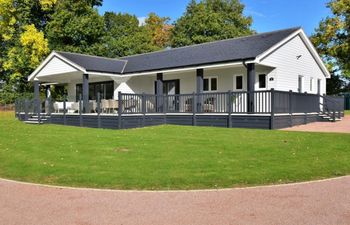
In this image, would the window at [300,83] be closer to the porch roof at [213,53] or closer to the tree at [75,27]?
the porch roof at [213,53]

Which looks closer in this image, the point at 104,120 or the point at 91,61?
the point at 104,120

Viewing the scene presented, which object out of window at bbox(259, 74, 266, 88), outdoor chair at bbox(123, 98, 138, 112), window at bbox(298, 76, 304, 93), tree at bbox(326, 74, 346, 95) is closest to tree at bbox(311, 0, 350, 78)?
tree at bbox(326, 74, 346, 95)

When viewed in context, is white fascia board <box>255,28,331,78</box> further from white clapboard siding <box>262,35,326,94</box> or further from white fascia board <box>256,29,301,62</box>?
white clapboard siding <box>262,35,326,94</box>

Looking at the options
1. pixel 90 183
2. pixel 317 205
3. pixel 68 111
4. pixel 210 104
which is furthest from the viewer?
pixel 68 111

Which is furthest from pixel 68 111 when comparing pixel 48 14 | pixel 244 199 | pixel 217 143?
pixel 48 14

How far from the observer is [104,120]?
67.8ft

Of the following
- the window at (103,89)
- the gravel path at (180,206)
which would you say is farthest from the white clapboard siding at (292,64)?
the gravel path at (180,206)

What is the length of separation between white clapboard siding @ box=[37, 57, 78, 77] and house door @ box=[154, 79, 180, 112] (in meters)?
6.34

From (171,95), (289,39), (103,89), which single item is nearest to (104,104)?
(171,95)

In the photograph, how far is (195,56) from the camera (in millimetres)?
24203

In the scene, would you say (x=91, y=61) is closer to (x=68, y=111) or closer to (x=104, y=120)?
(x=68, y=111)

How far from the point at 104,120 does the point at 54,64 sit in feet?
28.5

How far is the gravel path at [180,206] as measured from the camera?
5375mm

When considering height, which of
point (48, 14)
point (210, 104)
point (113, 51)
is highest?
point (48, 14)
